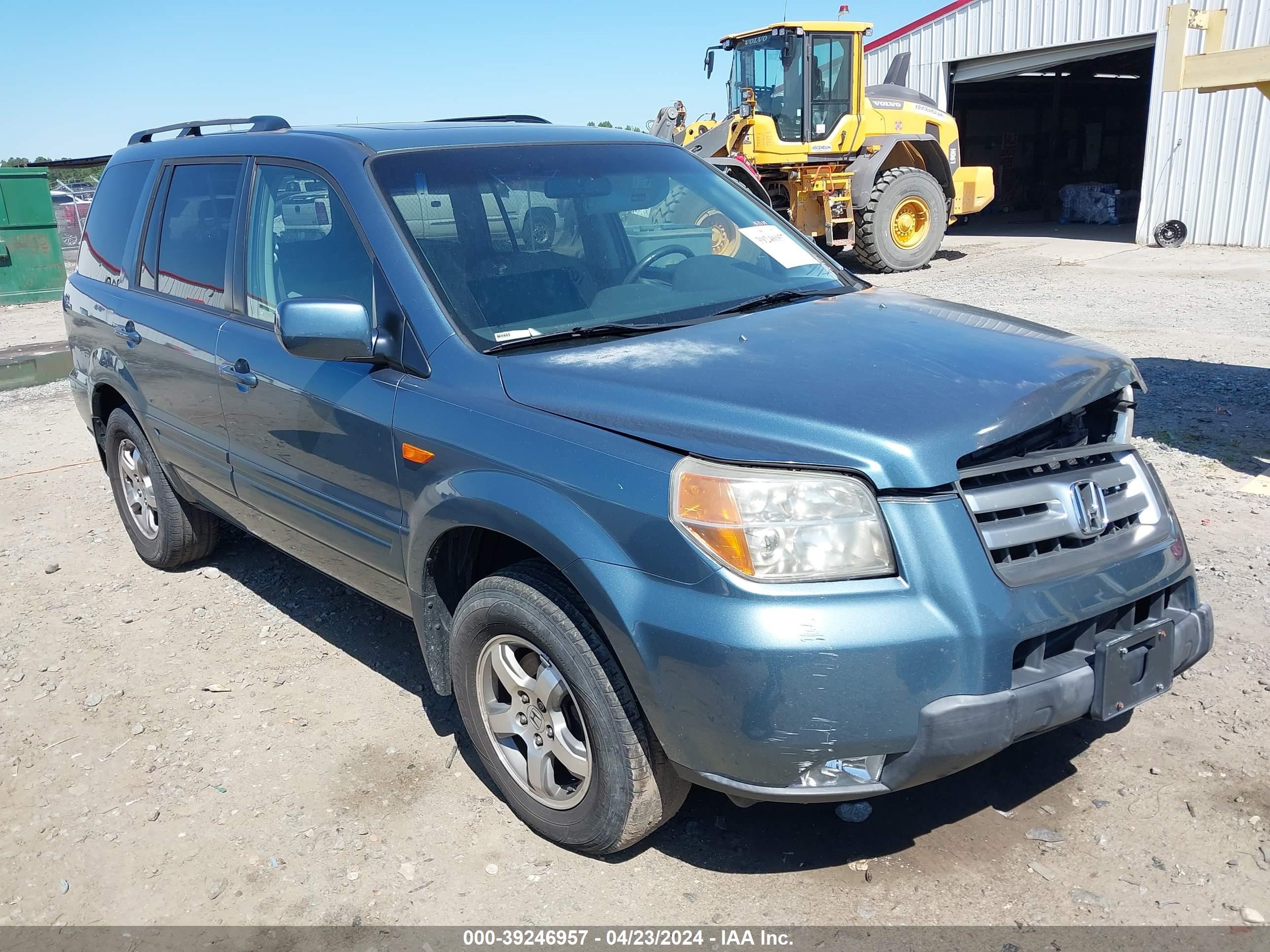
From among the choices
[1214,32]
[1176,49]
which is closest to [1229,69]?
[1176,49]

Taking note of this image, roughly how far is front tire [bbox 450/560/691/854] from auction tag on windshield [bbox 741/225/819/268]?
62.4 inches

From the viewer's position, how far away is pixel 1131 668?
250 centimetres

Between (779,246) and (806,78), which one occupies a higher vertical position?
(806,78)

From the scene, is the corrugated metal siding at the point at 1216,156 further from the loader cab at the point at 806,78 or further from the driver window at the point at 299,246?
Result: the driver window at the point at 299,246

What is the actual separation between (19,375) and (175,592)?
7511 millimetres

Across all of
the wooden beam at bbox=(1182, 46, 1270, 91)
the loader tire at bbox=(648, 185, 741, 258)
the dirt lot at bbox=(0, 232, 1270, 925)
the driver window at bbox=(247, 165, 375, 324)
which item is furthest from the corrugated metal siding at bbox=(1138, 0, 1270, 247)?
the driver window at bbox=(247, 165, 375, 324)

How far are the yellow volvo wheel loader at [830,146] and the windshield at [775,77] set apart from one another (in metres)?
0.01

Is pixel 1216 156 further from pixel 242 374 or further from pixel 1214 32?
pixel 242 374

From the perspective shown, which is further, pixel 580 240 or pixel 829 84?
pixel 829 84

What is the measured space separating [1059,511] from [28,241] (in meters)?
17.6

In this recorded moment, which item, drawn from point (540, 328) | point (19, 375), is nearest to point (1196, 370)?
point (540, 328)

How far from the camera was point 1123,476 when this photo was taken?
8.83 feet

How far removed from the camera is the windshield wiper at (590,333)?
2.95 meters

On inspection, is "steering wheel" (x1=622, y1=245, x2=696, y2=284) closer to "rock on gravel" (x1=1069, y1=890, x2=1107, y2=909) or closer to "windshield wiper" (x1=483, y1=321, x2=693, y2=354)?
"windshield wiper" (x1=483, y1=321, x2=693, y2=354)
